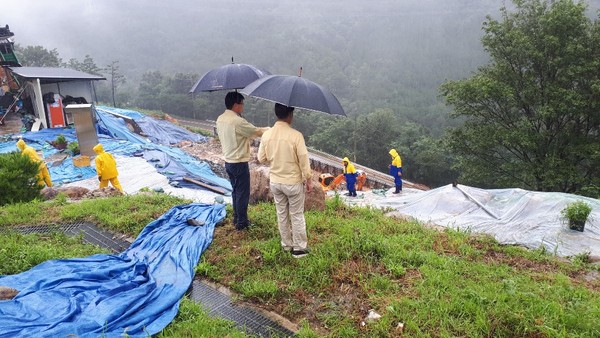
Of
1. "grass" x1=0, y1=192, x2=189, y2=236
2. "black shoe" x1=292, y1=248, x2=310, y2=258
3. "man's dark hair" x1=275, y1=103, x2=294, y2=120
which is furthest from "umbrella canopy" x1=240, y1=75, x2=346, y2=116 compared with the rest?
"grass" x1=0, y1=192, x2=189, y2=236

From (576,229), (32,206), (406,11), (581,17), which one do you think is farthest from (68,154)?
(406,11)

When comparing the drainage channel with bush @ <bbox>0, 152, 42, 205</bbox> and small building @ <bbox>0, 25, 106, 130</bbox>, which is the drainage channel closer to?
bush @ <bbox>0, 152, 42, 205</bbox>

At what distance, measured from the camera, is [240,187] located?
4465 millimetres

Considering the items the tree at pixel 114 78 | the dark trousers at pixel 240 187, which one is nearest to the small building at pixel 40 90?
the dark trousers at pixel 240 187

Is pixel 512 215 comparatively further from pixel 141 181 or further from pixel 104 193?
pixel 141 181

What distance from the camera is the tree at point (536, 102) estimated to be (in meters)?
13.1

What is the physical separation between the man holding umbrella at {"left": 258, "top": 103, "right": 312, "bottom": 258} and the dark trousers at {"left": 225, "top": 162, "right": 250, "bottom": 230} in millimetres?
691

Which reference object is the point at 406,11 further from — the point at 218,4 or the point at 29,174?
the point at 29,174

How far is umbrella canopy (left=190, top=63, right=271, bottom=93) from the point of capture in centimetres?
458

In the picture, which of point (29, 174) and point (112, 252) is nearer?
point (112, 252)

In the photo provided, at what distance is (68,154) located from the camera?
46.3 ft

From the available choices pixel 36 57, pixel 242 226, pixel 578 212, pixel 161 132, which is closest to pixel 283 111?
pixel 242 226

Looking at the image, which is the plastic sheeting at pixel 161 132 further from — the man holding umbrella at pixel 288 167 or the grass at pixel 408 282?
the man holding umbrella at pixel 288 167

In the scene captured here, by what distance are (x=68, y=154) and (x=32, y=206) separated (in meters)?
9.45
